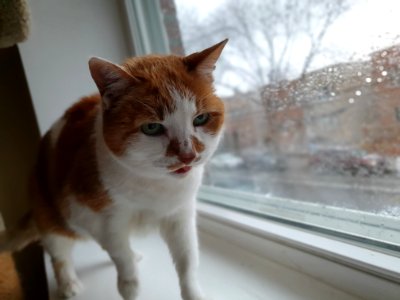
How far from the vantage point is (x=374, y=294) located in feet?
1.95

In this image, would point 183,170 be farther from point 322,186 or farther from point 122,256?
point 322,186

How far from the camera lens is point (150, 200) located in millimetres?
679

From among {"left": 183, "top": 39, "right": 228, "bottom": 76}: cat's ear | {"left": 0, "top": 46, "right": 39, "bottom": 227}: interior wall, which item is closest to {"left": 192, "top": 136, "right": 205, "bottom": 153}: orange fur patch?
{"left": 183, "top": 39, "right": 228, "bottom": 76}: cat's ear

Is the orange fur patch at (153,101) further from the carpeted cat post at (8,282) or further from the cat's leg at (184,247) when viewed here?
the carpeted cat post at (8,282)

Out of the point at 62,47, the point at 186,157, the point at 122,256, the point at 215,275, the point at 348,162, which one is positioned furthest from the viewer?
the point at 62,47

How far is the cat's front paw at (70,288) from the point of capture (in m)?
0.85

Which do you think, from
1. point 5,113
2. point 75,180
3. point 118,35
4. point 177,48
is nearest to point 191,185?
point 75,180

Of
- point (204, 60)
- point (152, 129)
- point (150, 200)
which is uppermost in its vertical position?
point (204, 60)

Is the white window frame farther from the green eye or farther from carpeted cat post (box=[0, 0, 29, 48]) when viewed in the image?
carpeted cat post (box=[0, 0, 29, 48])

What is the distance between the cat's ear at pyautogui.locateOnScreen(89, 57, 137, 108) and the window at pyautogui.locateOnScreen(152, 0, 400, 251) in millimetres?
444

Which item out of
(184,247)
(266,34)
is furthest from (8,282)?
(266,34)

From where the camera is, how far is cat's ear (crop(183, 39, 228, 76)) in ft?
2.09

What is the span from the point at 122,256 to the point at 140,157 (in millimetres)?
211

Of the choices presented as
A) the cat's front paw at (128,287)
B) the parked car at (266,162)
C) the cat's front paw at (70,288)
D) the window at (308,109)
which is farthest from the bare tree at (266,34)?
the cat's front paw at (70,288)
